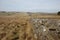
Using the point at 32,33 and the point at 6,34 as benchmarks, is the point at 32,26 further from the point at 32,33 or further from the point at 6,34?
the point at 6,34

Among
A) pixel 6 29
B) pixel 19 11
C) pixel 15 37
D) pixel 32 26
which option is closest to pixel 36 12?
pixel 19 11

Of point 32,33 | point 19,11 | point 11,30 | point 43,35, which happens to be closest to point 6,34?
point 11,30

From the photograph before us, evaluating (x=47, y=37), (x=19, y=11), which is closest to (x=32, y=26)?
(x=47, y=37)

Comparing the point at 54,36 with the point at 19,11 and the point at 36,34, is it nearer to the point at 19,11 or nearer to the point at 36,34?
the point at 36,34

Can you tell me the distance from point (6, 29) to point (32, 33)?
0.50 metres

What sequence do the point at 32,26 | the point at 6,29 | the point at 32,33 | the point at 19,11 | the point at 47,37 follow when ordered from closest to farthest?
the point at 47,37 → the point at 32,33 → the point at 6,29 → the point at 32,26 → the point at 19,11

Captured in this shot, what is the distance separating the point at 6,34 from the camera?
2426 millimetres

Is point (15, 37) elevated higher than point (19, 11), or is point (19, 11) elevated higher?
point (19, 11)

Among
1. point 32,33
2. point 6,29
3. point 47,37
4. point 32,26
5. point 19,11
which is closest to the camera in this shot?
point 47,37

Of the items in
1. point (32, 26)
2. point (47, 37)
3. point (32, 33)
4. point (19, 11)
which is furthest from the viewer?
point (19, 11)

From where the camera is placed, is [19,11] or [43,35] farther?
[19,11]

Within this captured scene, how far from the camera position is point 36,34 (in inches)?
95.7

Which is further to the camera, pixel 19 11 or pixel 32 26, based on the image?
pixel 19 11

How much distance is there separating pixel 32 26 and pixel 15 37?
1.94 ft
